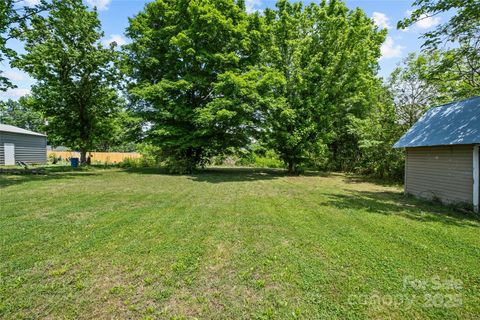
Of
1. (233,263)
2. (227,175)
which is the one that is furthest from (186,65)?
(233,263)

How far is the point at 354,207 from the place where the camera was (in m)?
7.06

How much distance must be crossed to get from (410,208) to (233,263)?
21.3ft

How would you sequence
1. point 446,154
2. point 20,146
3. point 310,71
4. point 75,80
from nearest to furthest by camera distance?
Answer: point 446,154 → point 310,71 → point 75,80 → point 20,146

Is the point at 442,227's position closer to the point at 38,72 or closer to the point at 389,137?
the point at 389,137

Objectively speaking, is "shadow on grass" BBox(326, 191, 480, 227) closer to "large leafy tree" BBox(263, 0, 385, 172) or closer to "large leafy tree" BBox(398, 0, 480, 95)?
"large leafy tree" BBox(398, 0, 480, 95)

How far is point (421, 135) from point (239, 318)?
33.3ft

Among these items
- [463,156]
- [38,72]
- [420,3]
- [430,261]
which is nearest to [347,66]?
[420,3]

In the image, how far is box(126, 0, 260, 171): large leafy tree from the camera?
1471cm

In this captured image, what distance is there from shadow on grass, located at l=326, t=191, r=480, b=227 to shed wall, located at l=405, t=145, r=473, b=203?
0.50 metres

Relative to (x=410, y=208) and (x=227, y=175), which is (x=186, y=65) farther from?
(x=410, y=208)

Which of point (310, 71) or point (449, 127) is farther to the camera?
point (310, 71)

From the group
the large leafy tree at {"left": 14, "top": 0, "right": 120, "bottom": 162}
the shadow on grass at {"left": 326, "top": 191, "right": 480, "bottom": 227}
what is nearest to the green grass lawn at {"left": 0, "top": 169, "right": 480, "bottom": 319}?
the shadow on grass at {"left": 326, "top": 191, "right": 480, "bottom": 227}

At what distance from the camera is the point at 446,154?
26.2 ft

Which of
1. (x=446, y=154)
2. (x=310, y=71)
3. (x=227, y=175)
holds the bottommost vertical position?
(x=227, y=175)
